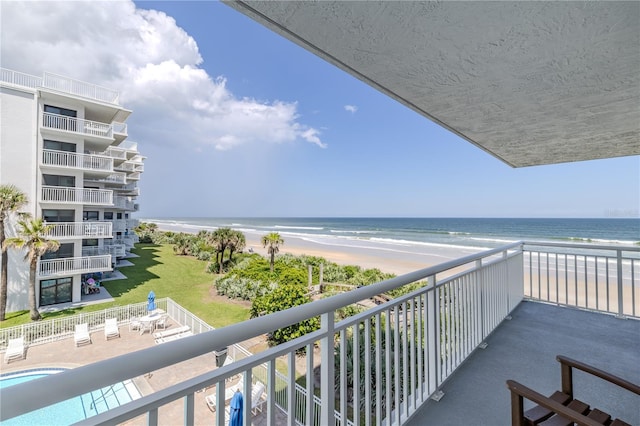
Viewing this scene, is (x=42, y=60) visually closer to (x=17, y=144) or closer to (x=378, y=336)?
(x=17, y=144)

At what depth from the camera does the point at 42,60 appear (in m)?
14.4

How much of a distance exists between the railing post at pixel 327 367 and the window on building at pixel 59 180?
16.7 m

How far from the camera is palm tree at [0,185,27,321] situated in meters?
10.5

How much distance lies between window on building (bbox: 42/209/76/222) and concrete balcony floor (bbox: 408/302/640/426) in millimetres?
16610

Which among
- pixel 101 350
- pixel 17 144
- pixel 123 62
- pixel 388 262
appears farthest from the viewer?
pixel 388 262

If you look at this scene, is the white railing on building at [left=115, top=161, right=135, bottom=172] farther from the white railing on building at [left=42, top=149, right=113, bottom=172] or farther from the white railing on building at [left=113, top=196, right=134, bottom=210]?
the white railing on building at [left=42, top=149, right=113, bottom=172]

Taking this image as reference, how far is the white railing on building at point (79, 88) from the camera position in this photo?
12.4m

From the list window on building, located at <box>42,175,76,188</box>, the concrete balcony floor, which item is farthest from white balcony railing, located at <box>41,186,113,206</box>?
the concrete balcony floor

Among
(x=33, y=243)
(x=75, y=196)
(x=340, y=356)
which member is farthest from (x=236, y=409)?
(x=75, y=196)

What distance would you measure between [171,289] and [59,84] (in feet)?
34.0

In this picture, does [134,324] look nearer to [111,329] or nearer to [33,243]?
[111,329]

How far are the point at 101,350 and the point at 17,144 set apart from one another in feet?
33.3

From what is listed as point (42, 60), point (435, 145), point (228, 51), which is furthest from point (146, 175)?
point (435, 145)

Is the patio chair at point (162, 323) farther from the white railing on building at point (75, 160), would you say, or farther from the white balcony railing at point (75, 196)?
the white railing on building at point (75, 160)
